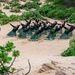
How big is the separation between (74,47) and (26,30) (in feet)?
17.0

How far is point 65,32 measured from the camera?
49.7ft

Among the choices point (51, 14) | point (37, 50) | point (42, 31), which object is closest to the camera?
point (37, 50)

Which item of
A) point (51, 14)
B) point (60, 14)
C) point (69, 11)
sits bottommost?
point (51, 14)

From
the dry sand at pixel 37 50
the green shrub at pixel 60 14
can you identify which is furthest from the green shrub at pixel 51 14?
the dry sand at pixel 37 50

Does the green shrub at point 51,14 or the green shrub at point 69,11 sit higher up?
the green shrub at point 69,11

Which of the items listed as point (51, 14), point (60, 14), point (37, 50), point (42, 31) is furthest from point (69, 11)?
point (37, 50)

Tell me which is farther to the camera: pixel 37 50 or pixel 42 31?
pixel 42 31

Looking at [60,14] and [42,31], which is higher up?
[42,31]

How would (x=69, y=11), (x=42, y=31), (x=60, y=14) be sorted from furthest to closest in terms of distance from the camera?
1. (x=69, y=11)
2. (x=60, y=14)
3. (x=42, y=31)

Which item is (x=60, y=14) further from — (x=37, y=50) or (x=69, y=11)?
(x=37, y=50)

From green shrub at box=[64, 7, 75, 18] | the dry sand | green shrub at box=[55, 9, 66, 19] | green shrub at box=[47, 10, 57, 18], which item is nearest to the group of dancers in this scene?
the dry sand

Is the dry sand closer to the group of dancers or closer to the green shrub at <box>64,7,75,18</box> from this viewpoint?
the group of dancers

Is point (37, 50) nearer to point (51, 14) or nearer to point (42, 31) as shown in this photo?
point (42, 31)

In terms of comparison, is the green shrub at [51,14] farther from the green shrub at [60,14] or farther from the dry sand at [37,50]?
the dry sand at [37,50]
